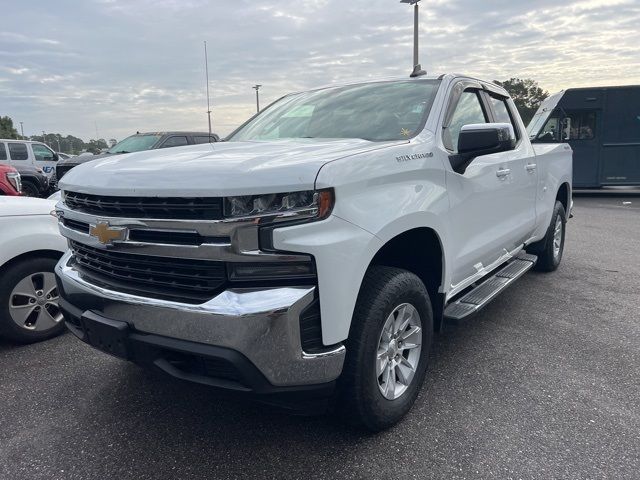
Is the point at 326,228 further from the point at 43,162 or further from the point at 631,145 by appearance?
the point at 43,162

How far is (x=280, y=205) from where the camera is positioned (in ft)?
7.00

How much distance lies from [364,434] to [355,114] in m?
2.02

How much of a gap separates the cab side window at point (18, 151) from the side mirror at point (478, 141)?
54.1 ft

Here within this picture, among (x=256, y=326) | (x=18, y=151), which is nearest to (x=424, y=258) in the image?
(x=256, y=326)

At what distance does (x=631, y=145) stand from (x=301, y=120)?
13.3m

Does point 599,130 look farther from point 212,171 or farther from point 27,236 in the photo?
→ point 212,171

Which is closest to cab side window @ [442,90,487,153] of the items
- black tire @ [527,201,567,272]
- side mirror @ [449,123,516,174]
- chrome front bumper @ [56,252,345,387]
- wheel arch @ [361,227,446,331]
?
side mirror @ [449,123,516,174]

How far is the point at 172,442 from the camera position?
2.69m

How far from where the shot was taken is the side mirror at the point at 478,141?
296 centimetres

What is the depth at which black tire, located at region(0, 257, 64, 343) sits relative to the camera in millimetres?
3773

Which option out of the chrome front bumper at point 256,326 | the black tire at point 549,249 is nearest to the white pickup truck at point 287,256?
the chrome front bumper at point 256,326

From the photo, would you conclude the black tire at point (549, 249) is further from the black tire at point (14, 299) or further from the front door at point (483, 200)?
the black tire at point (14, 299)

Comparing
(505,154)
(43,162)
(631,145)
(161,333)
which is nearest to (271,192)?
(161,333)

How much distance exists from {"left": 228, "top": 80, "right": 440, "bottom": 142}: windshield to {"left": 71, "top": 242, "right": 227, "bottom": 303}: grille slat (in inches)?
57.0
